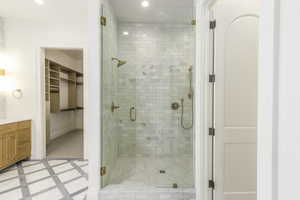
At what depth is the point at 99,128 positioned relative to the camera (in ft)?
6.14

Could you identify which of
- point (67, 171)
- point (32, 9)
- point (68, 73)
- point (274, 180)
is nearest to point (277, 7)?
point (274, 180)

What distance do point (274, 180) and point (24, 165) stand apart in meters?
3.74

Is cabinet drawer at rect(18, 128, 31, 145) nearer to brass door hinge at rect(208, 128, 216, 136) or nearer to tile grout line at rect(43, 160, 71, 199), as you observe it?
tile grout line at rect(43, 160, 71, 199)

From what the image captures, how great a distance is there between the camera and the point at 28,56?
9.96 ft

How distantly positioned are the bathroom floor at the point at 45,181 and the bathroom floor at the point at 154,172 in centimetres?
57

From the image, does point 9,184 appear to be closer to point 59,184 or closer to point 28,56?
point 59,184

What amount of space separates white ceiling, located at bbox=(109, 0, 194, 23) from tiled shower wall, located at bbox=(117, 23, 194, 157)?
0.68 ft

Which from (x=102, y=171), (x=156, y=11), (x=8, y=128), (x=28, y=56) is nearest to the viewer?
(x=102, y=171)

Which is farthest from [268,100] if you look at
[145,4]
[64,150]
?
[64,150]

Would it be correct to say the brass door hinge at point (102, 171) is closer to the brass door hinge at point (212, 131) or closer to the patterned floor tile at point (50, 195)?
the patterned floor tile at point (50, 195)

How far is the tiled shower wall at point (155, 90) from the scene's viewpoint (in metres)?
3.09

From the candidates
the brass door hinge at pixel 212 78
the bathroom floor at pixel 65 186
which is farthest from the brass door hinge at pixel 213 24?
the bathroom floor at pixel 65 186

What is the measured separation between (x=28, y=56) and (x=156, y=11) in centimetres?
277

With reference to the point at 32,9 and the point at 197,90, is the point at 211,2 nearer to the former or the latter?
the point at 197,90
